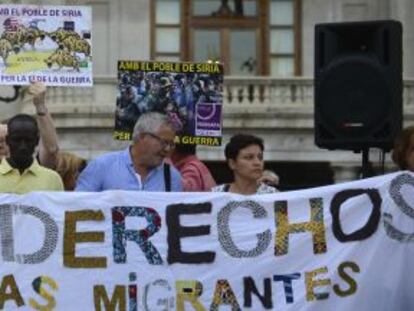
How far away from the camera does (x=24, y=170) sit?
283 inches

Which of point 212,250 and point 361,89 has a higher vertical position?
point 361,89

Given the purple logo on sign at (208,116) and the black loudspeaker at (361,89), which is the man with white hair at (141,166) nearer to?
the purple logo on sign at (208,116)

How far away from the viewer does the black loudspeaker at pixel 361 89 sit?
8.07 meters

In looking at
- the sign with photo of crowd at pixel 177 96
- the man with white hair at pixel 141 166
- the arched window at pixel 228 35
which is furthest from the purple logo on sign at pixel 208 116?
the arched window at pixel 228 35

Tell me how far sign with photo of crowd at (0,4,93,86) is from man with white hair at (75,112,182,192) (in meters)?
0.83

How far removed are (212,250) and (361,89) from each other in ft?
6.02

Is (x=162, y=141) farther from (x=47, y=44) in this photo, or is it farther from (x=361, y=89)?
(x=361, y=89)

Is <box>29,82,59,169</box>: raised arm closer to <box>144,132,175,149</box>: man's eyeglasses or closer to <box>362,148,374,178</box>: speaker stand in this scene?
<box>144,132,175,149</box>: man's eyeglasses

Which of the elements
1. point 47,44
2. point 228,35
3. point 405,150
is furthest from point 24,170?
point 228,35

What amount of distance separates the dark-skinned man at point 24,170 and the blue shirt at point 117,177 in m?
0.16

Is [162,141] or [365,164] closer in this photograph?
[162,141]

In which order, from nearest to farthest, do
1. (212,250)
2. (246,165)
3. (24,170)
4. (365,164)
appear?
(212,250), (24,170), (246,165), (365,164)

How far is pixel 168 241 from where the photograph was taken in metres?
6.79

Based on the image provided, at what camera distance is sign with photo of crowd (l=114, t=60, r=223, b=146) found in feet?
27.5
